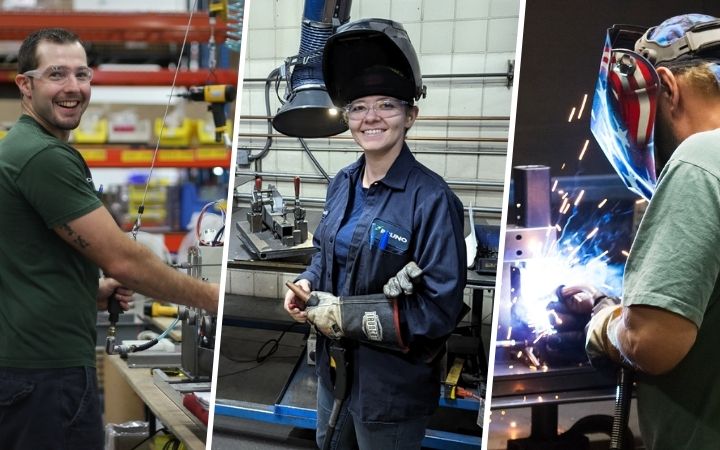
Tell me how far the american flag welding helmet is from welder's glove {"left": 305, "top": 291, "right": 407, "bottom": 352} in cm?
77

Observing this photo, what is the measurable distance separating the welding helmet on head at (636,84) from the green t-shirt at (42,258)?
4.81ft

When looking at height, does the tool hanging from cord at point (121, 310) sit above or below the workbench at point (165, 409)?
above

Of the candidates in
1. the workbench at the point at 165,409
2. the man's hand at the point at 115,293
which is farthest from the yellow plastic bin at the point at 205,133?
the man's hand at the point at 115,293

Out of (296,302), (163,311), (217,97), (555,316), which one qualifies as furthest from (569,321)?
(163,311)

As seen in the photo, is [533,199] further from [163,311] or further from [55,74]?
[163,311]

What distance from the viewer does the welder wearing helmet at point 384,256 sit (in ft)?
5.46

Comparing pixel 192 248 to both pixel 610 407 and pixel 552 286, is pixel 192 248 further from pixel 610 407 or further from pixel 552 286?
pixel 610 407

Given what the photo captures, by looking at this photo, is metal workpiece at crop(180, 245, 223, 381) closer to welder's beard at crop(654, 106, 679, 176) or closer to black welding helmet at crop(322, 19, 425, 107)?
black welding helmet at crop(322, 19, 425, 107)

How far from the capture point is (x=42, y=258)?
6.82 feet

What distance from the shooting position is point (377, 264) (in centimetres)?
170

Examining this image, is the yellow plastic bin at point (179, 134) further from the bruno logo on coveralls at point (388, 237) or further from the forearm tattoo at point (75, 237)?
the bruno logo on coveralls at point (388, 237)

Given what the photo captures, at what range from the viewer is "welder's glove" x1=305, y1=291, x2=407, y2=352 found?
1.68 metres

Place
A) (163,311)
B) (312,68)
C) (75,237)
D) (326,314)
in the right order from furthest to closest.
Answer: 1. (163,311)
2. (75,237)
3. (312,68)
4. (326,314)

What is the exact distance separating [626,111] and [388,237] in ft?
2.40
